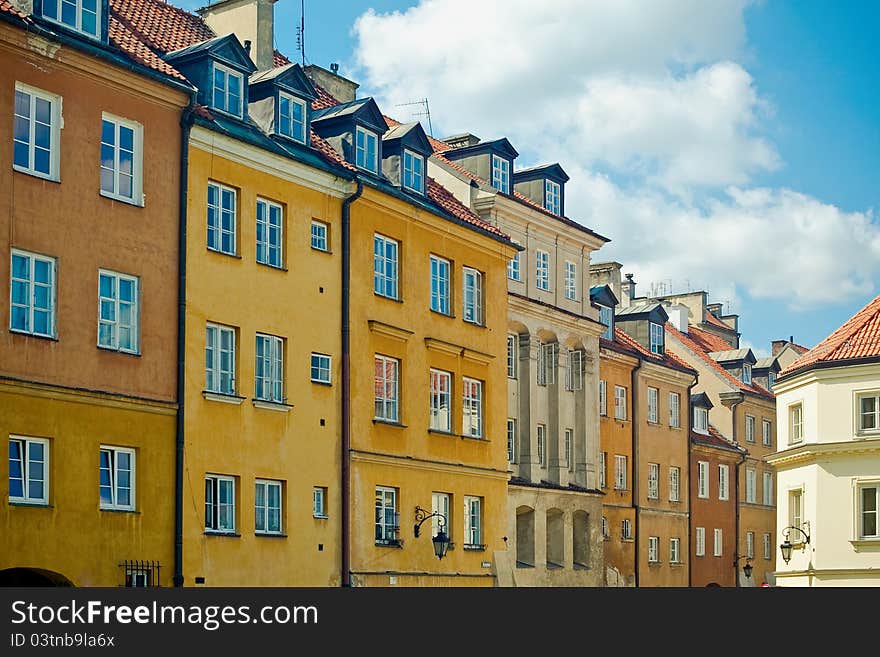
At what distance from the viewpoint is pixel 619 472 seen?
62781 mm

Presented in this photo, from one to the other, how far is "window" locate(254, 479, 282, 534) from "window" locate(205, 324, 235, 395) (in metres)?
2.51

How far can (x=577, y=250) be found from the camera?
5788cm

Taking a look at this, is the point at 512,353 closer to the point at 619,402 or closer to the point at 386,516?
the point at 619,402

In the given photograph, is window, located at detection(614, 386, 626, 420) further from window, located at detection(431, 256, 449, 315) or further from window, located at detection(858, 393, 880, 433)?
window, located at detection(431, 256, 449, 315)

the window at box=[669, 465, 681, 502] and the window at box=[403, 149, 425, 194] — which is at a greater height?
the window at box=[403, 149, 425, 194]

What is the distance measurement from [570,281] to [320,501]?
21.3 meters

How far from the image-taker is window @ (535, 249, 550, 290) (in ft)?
180

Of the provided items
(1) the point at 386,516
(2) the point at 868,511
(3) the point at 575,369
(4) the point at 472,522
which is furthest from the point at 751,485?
(1) the point at 386,516

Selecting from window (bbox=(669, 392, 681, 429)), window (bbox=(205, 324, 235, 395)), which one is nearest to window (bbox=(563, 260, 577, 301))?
window (bbox=(669, 392, 681, 429))

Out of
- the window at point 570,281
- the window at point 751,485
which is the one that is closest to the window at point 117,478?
the window at point 570,281

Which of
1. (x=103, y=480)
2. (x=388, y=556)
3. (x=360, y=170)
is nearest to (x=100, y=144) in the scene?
(x=103, y=480)

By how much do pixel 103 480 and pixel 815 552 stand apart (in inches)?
1174

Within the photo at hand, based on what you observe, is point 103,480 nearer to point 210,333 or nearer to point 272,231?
point 210,333

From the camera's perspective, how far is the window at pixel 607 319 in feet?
211
